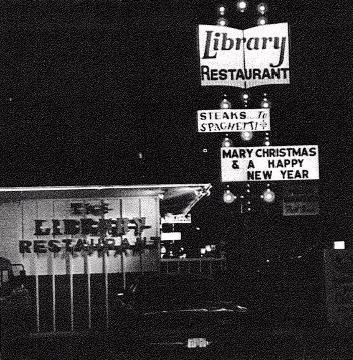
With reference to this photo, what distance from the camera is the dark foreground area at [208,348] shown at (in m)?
9.79

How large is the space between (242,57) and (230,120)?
97.2 inches

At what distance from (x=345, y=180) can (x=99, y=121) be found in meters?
12.4

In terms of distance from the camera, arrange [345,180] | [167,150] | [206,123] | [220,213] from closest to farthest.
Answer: [206,123], [167,150], [345,180], [220,213]

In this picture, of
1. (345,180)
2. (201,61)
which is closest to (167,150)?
(201,61)

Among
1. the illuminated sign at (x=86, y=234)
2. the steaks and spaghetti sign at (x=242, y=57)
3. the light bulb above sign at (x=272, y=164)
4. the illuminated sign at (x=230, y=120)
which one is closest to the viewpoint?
the steaks and spaghetti sign at (x=242, y=57)

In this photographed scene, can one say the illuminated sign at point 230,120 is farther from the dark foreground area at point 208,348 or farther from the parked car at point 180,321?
the parked car at point 180,321

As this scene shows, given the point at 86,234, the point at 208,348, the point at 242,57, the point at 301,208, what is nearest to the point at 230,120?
Answer: the point at 242,57

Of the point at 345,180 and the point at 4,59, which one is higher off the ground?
the point at 4,59

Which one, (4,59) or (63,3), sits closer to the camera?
(63,3)

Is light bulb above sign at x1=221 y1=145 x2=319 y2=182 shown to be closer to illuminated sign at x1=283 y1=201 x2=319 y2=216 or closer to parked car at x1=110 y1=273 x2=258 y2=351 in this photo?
illuminated sign at x1=283 y1=201 x2=319 y2=216

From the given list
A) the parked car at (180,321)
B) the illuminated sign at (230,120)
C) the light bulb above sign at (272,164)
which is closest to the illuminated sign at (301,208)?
the light bulb above sign at (272,164)

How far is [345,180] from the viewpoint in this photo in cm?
2989

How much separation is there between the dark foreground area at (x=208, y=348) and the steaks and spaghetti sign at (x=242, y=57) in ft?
14.1

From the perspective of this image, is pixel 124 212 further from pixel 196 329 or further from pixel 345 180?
pixel 345 180
